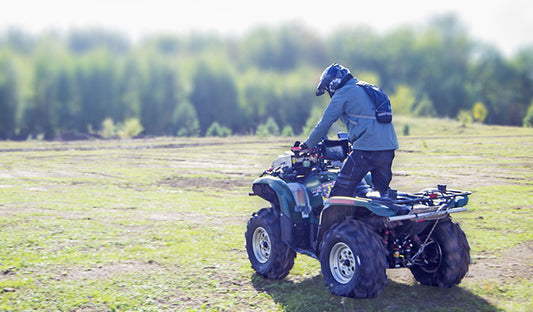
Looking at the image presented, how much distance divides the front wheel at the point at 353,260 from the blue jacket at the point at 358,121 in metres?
0.87

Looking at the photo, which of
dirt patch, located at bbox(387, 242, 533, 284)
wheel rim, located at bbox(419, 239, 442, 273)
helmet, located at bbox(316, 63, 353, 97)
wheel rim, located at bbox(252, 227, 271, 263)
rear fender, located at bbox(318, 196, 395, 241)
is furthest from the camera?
wheel rim, located at bbox(252, 227, 271, 263)

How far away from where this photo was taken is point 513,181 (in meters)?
15.0

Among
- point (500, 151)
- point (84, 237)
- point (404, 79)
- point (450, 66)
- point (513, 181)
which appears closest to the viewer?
point (84, 237)

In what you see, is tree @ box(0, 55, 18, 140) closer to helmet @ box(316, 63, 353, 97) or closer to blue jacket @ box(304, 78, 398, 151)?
helmet @ box(316, 63, 353, 97)

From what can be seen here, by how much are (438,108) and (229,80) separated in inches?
993

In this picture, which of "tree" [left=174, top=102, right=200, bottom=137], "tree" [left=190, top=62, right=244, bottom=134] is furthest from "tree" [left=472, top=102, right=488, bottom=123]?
"tree" [left=174, top=102, right=200, bottom=137]

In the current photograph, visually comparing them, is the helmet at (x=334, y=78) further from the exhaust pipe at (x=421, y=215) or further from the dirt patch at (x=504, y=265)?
the dirt patch at (x=504, y=265)

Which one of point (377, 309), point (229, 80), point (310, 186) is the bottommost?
point (377, 309)

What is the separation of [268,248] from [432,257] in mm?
1976

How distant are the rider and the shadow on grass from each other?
1.11 m

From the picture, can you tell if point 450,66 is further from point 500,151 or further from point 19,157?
point 19,157

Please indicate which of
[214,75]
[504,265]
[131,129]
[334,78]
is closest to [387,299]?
[504,265]

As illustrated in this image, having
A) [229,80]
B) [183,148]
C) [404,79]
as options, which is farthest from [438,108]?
[183,148]

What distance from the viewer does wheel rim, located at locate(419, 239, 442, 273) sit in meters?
6.02
